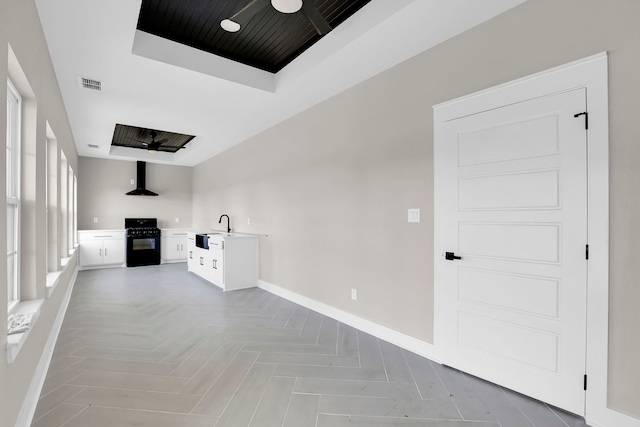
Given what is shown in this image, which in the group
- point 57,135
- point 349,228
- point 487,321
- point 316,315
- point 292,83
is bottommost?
point 316,315

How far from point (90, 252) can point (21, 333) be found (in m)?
6.10

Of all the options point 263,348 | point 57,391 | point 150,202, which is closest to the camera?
point 57,391

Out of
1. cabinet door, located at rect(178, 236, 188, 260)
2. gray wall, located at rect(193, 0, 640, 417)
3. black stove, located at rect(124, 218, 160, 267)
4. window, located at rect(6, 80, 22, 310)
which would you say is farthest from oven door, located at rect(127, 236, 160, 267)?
window, located at rect(6, 80, 22, 310)

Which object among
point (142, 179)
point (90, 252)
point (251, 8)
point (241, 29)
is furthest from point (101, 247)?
point (251, 8)

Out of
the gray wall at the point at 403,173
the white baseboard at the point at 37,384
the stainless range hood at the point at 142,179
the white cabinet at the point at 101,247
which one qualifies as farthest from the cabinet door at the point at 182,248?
the white baseboard at the point at 37,384

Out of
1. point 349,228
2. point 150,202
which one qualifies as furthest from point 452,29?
point 150,202

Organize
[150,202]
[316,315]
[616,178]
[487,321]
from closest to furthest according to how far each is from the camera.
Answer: [616,178] → [487,321] → [316,315] → [150,202]

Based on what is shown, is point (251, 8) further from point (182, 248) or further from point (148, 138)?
point (182, 248)

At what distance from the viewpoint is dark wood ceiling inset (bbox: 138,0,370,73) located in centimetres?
245

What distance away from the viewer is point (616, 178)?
1.64 meters

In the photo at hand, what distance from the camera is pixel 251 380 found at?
2.17 metres

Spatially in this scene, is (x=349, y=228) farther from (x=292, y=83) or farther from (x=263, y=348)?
(x=292, y=83)

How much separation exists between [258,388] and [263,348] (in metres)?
0.62

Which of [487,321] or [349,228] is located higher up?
[349,228]
